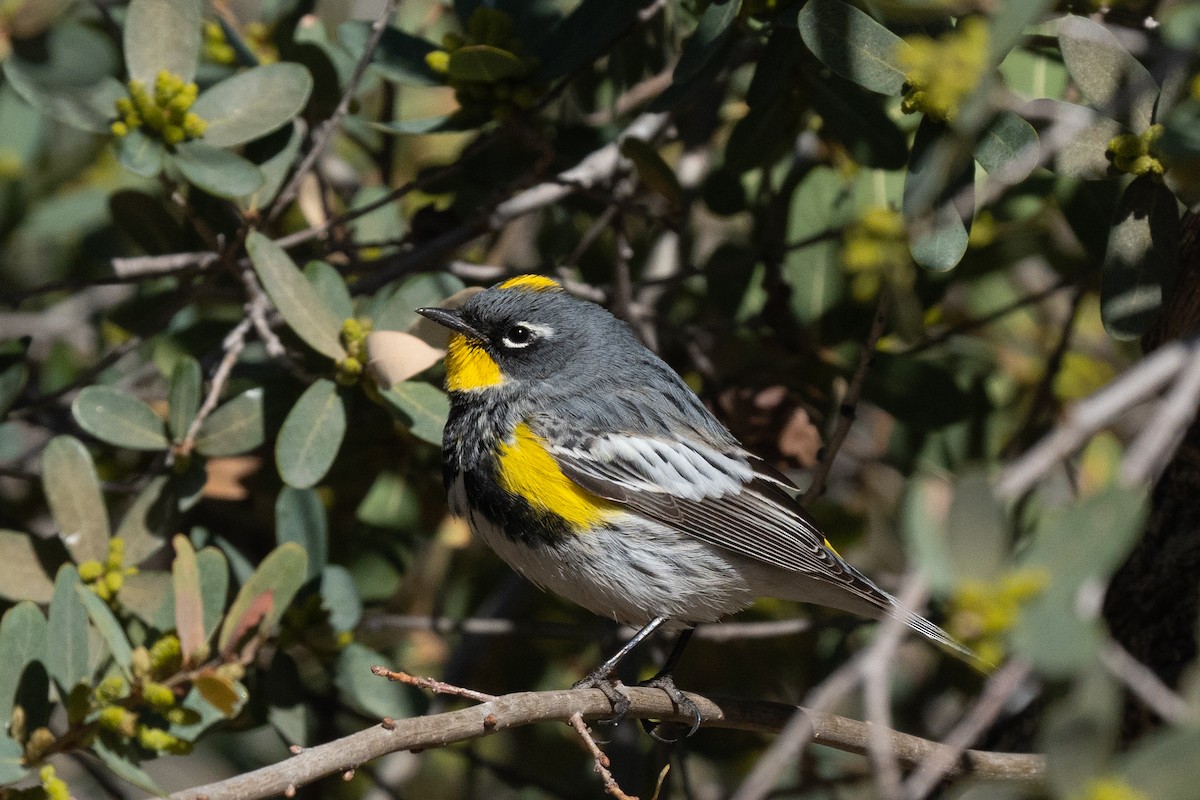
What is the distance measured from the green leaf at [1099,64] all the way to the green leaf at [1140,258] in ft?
0.78

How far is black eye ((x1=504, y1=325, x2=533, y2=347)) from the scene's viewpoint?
3805 mm

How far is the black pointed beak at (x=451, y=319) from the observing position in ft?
11.5

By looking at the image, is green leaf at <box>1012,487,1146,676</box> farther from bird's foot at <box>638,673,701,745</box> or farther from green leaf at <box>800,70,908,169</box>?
green leaf at <box>800,70,908,169</box>

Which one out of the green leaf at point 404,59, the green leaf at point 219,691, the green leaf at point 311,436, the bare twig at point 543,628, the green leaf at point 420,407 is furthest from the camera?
the bare twig at point 543,628

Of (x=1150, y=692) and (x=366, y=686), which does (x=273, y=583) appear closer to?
(x=366, y=686)

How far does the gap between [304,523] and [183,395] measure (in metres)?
0.52

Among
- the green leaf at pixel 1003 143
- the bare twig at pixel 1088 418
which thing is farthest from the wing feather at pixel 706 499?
the bare twig at pixel 1088 418

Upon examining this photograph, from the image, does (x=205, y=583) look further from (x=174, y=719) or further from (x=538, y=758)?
(x=538, y=758)

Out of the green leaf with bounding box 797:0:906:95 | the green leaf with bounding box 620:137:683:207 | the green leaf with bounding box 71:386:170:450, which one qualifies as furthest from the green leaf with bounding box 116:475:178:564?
the green leaf with bounding box 797:0:906:95


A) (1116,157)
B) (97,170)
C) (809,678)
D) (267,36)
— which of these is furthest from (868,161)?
(97,170)

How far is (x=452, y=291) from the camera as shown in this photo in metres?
3.62

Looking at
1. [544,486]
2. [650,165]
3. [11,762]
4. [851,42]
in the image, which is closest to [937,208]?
[851,42]

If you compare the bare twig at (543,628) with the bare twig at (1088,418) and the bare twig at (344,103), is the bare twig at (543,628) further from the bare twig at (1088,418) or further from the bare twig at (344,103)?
the bare twig at (1088,418)

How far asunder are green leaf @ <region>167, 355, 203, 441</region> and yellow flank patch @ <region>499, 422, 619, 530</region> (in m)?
0.87
